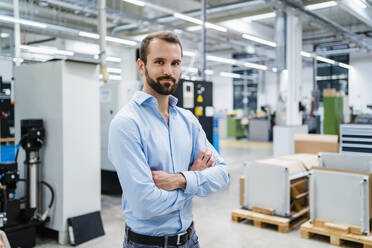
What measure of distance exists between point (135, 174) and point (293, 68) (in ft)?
22.8

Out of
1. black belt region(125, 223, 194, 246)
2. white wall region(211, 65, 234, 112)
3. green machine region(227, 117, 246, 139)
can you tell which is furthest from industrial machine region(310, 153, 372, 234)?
white wall region(211, 65, 234, 112)

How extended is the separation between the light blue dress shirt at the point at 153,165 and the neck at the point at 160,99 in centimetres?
3

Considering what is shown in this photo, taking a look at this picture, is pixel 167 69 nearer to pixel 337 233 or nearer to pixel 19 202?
pixel 19 202

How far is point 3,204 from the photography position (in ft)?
9.64

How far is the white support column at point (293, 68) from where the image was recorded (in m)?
7.41

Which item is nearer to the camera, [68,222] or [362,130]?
[68,222]

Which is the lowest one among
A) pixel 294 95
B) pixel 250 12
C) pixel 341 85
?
pixel 294 95

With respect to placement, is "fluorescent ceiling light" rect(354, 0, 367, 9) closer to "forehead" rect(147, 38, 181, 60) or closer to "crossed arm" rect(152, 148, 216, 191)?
"forehead" rect(147, 38, 181, 60)

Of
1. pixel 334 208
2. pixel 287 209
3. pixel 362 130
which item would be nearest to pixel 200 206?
pixel 287 209

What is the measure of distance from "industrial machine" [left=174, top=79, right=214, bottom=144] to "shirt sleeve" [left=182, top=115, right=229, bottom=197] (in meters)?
3.29

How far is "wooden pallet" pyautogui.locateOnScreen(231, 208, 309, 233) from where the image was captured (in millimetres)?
3438

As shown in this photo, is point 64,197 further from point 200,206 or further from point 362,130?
point 362,130

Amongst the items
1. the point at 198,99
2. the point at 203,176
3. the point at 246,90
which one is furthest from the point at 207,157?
the point at 246,90

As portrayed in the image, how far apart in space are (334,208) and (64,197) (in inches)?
104
